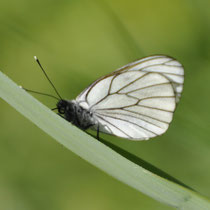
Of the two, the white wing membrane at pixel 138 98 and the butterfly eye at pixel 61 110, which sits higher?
the butterfly eye at pixel 61 110

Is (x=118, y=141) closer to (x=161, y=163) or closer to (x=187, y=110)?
(x=161, y=163)

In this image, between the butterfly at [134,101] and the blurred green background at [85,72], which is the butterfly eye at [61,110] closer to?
the butterfly at [134,101]

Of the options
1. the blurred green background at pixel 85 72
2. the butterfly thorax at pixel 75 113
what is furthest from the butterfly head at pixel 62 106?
the blurred green background at pixel 85 72

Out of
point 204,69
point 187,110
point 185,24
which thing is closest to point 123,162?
point 187,110

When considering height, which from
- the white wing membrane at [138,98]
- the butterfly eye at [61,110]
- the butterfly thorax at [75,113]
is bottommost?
the white wing membrane at [138,98]

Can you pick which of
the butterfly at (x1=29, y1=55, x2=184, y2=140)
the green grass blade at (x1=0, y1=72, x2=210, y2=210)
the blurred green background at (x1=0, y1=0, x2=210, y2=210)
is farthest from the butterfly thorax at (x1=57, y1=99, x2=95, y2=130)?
the green grass blade at (x1=0, y1=72, x2=210, y2=210)

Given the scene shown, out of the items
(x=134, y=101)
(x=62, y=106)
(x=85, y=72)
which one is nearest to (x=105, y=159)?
(x=62, y=106)

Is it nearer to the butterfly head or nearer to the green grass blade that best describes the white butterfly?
the butterfly head
